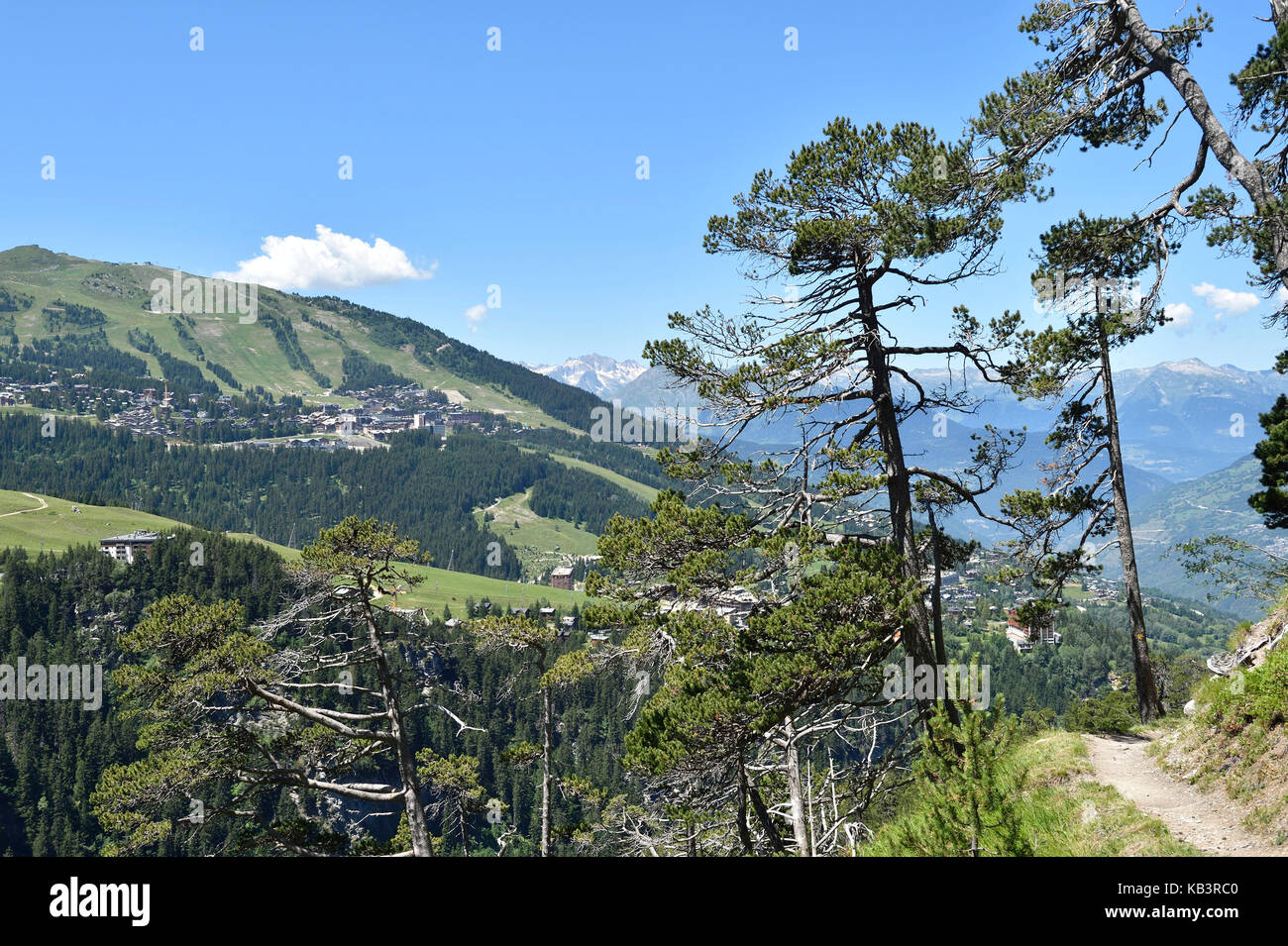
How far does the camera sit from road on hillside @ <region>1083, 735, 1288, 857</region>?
9.78 metres

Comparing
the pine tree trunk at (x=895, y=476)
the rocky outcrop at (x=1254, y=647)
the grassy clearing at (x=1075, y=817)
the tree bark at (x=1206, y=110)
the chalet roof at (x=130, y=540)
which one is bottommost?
the grassy clearing at (x=1075, y=817)

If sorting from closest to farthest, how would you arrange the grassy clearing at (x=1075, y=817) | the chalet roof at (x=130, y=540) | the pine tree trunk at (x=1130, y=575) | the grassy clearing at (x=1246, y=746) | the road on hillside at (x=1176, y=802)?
1. the grassy clearing at (x=1075, y=817)
2. the road on hillside at (x=1176, y=802)
3. the grassy clearing at (x=1246, y=746)
4. the pine tree trunk at (x=1130, y=575)
5. the chalet roof at (x=130, y=540)

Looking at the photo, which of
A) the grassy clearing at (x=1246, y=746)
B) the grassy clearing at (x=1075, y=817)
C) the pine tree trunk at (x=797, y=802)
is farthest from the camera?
the pine tree trunk at (x=797, y=802)

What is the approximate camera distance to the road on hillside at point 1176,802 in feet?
32.1

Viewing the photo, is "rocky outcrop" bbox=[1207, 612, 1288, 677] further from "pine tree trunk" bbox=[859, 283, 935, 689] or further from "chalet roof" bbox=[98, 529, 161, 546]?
"chalet roof" bbox=[98, 529, 161, 546]

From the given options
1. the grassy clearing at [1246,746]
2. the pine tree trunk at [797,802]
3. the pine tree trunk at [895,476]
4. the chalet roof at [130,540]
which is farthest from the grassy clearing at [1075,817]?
the chalet roof at [130,540]

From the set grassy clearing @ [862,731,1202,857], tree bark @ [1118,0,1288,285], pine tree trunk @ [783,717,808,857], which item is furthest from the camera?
tree bark @ [1118,0,1288,285]

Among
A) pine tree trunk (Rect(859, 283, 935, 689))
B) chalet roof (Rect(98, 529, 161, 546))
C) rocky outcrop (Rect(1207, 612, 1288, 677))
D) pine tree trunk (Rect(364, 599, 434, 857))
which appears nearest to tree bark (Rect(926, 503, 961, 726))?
pine tree trunk (Rect(859, 283, 935, 689))

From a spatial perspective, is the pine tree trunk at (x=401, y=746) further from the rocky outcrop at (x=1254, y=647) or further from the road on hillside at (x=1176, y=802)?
the rocky outcrop at (x=1254, y=647)

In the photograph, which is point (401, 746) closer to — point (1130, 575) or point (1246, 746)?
point (1246, 746)

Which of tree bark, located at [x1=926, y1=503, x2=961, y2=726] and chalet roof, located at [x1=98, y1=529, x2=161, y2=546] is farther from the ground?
chalet roof, located at [x1=98, y1=529, x2=161, y2=546]
